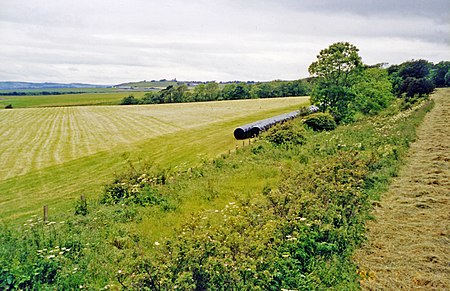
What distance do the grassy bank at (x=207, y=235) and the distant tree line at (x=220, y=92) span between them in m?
77.6

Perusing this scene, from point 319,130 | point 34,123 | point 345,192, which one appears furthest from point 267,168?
point 34,123

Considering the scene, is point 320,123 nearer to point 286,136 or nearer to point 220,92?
point 286,136

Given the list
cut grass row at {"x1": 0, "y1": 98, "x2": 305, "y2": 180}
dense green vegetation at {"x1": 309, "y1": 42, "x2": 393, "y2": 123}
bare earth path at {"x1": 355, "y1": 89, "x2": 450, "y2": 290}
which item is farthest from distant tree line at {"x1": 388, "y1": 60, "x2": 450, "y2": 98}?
bare earth path at {"x1": 355, "y1": 89, "x2": 450, "y2": 290}

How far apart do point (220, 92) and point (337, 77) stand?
6402 cm

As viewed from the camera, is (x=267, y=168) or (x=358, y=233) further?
(x=267, y=168)

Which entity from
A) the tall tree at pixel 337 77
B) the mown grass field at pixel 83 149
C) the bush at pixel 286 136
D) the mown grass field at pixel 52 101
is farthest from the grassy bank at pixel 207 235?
the mown grass field at pixel 52 101

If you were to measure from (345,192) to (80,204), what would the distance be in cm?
989

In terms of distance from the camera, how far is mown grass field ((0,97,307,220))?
1811 cm

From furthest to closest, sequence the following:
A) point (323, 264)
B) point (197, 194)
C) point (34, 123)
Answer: point (34, 123), point (197, 194), point (323, 264)

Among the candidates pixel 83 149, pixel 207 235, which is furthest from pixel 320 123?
pixel 207 235

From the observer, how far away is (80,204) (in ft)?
41.4

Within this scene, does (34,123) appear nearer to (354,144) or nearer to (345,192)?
(354,144)

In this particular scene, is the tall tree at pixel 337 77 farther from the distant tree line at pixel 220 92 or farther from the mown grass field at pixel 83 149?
the distant tree line at pixel 220 92

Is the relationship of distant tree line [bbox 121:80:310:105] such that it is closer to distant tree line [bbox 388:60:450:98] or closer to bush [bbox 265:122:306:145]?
distant tree line [bbox 388:60:450:98]
